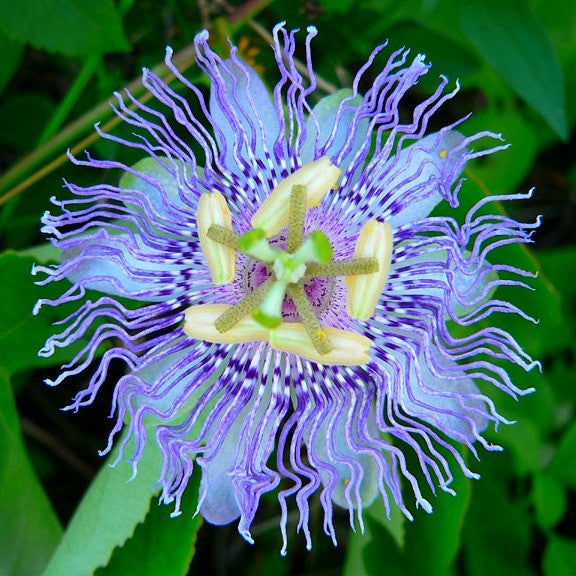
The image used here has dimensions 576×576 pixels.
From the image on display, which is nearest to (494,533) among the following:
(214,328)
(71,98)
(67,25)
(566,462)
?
(566,462)

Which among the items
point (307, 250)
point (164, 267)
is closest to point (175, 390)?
point (164, 267)

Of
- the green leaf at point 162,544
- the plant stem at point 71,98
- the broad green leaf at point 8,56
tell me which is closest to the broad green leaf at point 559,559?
the green leaf at point 162,544

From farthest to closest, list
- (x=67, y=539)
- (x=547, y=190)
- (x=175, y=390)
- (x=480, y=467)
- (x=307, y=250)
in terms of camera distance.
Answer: (x=547, y=190) < (x=480, y=467) < (x=67, y=539) < (x=175, y=390) < (x=307, y=250)

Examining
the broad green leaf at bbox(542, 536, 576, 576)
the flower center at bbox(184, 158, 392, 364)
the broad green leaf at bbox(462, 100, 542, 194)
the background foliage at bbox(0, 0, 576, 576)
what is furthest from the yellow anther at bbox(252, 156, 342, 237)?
the broad green leaf at bbox(542, 536, 576, 576)

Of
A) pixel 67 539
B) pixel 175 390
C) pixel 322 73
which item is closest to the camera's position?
pixel 175 390

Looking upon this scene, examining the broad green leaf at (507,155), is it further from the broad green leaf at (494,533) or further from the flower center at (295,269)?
the flower center at (295,269)

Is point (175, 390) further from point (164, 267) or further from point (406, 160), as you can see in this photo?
point (406, 160)

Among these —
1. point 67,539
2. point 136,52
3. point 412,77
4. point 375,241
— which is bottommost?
point 67,539
